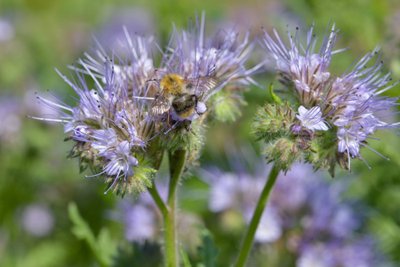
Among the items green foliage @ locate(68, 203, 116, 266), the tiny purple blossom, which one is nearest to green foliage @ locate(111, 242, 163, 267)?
green foliage @ locate(68, 203, 116, 266)

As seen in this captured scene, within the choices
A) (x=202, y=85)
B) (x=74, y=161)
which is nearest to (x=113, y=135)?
(x=202, y=85)

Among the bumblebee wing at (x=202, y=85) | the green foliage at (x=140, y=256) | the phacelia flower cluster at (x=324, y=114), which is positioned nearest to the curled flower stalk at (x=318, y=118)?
the phacelia flower cluster at (x=324, y=114)

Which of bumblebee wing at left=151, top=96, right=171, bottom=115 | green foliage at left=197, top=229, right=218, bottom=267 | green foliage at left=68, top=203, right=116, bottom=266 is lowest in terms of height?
green foliage at left=68, top=203, right=116, bottom=266

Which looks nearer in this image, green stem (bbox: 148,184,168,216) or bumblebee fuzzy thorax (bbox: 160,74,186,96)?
bumblebee fuzzy thorax (bbox: 160,74,186,96)

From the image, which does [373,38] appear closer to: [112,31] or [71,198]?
[71,198]

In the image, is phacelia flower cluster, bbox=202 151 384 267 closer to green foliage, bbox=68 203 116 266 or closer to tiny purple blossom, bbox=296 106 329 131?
green foliage, bbox=68 203 116 266

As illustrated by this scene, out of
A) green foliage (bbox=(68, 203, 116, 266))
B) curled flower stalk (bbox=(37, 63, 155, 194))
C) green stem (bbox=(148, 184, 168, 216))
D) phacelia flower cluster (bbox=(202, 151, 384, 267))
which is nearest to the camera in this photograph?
A: curled flower stalk (bbox=(37, 63, 155, 194))

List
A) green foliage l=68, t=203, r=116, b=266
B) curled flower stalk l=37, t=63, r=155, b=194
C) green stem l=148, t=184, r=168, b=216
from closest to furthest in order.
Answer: curled flower stalk l=37, t=63, r=155, b=194 → green stem l=148, t=184, r=168, b=216 → green foliage l=68, t=203, r=116, b=266

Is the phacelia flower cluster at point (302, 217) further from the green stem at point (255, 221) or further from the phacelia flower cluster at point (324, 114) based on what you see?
the phacelia flower cluster at point (324, 114)
